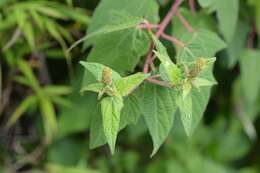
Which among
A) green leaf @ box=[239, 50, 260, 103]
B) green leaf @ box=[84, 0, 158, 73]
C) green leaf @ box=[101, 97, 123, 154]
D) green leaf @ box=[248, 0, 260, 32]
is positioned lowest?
green leaf @ box=[239, 50, 260, 103]

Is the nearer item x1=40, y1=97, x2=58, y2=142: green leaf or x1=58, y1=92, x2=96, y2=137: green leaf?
x1=40, y1=97, x2=58, y2=142: green leaf

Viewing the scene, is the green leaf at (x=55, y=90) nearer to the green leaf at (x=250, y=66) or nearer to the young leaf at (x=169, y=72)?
the green leaf at (x=250, y=66)

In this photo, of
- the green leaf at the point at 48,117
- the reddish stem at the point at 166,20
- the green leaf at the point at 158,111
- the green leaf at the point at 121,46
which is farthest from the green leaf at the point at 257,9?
the green leaf at the point at 158,111

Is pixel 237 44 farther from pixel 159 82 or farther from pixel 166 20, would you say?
pixel 159 82

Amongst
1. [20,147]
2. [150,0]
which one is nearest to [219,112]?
[20,147]

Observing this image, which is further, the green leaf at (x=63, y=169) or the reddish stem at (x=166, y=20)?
the green leaf at (x=63, y=169)

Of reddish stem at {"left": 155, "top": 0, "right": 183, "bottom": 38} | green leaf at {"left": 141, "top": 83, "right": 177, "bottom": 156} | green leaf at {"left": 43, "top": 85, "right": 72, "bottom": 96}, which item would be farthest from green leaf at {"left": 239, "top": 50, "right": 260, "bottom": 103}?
green leaf at {"left": 141, "top": 83, "right": 177, "bottom": 156}

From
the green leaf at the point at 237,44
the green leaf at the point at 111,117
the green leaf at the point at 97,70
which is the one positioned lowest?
the green leaf at the point at 237,44

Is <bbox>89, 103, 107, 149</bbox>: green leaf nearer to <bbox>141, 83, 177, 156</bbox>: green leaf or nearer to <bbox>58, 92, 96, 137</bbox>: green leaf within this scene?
<bbox>141, 83, 177, 156</bbox>: green leaf

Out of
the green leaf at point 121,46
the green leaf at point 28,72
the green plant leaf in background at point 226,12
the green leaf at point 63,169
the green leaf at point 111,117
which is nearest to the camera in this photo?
the green leaf at point 111,117
